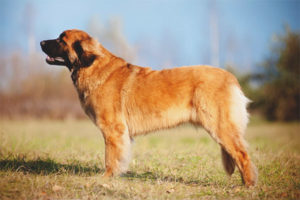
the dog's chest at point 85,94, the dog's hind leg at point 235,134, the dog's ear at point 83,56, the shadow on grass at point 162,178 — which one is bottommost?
the shadow on grass at point 162,178

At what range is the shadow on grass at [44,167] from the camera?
4086 millimetres

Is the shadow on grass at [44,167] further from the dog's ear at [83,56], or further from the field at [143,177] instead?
the dog's ear at [83,56]

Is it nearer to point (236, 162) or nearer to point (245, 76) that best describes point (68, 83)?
point (245, 76)

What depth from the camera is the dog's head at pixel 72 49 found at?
4344 millimetres

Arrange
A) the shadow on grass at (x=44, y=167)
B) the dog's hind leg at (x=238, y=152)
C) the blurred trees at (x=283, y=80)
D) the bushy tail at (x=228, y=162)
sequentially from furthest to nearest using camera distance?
1. the blurred trees at (x=283, y=80)
2. the shadow on grass at (x=44, y=167)
3. the bushy tail at (x=228, y=162)
4. the dog's hind leg at (x=238, y=152)

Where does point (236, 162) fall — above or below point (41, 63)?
below

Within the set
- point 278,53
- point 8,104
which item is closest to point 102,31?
point 8,104

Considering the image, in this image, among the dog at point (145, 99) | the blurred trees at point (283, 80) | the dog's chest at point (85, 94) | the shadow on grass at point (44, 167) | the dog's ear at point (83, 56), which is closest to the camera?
the dog at point (145, 99)

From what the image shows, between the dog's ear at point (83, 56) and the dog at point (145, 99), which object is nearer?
the dog at point (145, 99)

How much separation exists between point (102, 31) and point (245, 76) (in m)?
13.9

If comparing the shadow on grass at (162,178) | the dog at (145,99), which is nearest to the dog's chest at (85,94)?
the dog at (145,99)

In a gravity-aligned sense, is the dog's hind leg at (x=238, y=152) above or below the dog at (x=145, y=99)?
below

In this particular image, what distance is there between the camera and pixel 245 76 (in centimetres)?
1959

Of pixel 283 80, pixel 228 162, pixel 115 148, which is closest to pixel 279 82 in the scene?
pixel 283 80
